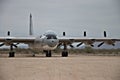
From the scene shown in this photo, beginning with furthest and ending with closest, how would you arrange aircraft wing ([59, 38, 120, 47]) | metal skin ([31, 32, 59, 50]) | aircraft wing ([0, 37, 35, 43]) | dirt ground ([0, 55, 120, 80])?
aircraft wing ([59, 38, 120, 47]) < aircraft wing ([0, 37, 35, 43]) < metal skin ([31, 32, 59, 50]) < dirt ground ([0, 55, 120, 80])

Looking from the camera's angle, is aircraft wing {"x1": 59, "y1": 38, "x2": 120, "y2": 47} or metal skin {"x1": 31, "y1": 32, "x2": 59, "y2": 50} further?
aircraft wing {"x1": 59, "y1": 38, "x2": 120, "y2": 47}

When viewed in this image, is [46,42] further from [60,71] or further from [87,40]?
[60,71]

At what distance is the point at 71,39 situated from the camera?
184 ft

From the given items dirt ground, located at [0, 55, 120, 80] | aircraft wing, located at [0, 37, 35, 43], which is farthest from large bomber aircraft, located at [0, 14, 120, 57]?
dirt ground, located at [0, 55, 120, 80]

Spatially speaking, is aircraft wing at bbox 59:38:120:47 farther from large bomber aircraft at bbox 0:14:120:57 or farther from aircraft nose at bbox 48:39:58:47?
aircraft nose at bbox 48:39:58:47

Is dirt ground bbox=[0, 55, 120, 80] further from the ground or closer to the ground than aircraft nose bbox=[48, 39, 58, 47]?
closer to the ground

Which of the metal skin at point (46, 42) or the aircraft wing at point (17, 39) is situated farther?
the aircraft wing at point (17, 39)

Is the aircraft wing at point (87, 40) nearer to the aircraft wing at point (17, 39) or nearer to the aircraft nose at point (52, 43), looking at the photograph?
the aircraft wing at point (17, 39)

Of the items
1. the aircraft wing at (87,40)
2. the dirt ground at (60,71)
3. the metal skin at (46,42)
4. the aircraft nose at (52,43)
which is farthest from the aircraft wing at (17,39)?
the dirt ground at (60,71)

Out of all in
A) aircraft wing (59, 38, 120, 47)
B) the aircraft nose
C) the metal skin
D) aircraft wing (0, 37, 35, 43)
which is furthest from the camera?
aircraft wing (59, 38, 120, 47)

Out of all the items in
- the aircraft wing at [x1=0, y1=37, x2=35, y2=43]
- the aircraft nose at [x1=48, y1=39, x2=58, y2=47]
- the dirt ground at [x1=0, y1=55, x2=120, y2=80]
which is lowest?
the dirt ground at [x1=0, y1=55, x2=120, y2=80]

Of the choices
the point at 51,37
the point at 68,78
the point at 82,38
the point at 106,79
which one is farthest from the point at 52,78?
the point at 82,38

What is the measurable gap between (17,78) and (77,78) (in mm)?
2950

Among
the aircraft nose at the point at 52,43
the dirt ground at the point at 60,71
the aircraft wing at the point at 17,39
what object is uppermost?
the aircraft wing at the point at 17,39
